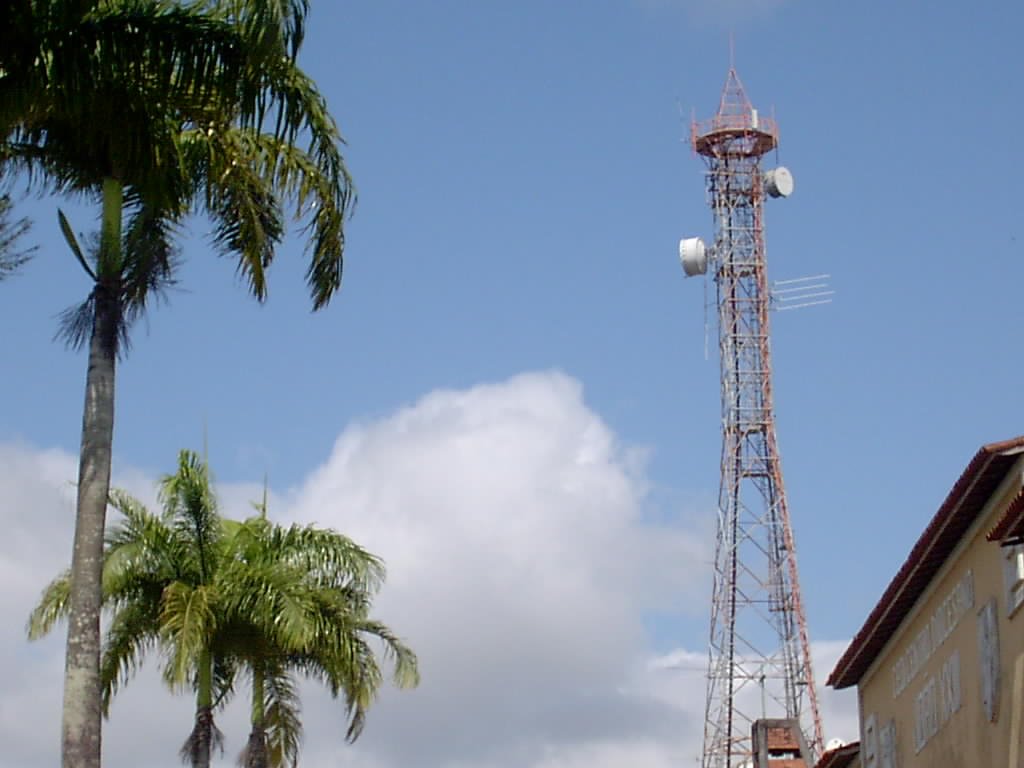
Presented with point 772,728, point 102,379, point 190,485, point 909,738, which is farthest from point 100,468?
point 772,728

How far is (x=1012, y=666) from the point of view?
86.4ft

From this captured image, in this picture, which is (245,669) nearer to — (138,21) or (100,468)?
(100,468)

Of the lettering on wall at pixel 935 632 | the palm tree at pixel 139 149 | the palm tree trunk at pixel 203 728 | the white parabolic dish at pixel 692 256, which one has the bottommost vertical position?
the palm tree trunk at pixel 203 728

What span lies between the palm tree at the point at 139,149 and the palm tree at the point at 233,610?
9.06 metres

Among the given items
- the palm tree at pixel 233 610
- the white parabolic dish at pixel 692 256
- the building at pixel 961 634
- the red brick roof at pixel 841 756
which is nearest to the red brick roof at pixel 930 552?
the building at pixel 961 634

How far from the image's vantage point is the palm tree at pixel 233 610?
29.8m

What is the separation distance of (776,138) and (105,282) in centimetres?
4309

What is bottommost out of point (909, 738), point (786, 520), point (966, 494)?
point (909, 738)

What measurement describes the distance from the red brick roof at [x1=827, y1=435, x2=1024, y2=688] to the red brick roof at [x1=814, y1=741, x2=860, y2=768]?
9.20ft

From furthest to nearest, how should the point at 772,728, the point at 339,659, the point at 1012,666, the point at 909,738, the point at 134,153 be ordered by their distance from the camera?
the point at 772,728, the point at 909,738, the point at 339,659, the point at 1012,666, the point at 134,153

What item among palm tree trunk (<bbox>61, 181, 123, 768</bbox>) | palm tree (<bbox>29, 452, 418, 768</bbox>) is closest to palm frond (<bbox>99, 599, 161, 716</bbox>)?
palm tree (<bbox>29, 452, 418, 768</bbox>)

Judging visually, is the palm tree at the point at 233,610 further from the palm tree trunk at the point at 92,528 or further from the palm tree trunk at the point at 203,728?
the palm tree trunk at the point at 92,528

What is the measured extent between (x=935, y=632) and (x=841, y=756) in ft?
38.8

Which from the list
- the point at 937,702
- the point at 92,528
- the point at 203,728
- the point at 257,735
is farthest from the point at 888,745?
the point at 92,528
